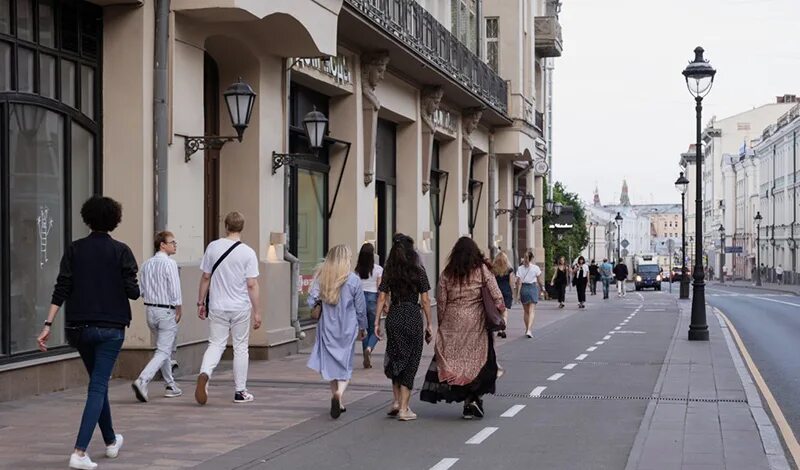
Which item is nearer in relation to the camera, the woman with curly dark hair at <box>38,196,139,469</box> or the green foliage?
the woman with curly dark hair at <box>38,196,139,469</box>

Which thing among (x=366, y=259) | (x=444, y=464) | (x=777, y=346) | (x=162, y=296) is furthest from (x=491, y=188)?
(x=444, y=464)

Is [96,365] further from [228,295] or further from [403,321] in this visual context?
[403,321]

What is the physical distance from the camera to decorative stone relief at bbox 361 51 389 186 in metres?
22.7

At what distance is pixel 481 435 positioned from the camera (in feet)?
34.0

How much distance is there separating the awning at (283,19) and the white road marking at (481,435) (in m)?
6.27

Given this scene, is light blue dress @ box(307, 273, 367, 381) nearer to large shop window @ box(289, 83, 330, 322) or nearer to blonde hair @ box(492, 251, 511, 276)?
large shop window @ box(289, 83, 330, 322)

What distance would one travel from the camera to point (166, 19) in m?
14.4

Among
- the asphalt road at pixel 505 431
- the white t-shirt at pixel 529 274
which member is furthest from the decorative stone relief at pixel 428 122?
the asphalt road at pixel 505 431

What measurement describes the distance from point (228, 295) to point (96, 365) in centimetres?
364

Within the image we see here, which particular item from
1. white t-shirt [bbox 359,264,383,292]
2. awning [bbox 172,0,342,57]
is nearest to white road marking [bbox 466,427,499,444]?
white t-shirt [bbox 359,264,383,292]

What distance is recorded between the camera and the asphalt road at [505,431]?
9031 mm

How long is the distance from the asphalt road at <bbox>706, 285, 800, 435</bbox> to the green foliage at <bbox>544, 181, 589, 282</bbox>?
9.67 metres

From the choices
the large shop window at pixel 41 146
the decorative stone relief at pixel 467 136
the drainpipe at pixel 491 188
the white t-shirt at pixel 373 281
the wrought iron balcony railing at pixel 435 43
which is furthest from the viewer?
the drainpipe at pixel 491 188

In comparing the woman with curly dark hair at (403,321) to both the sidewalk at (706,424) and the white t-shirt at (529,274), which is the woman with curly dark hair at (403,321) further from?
the white t-shirt at (529,274)
